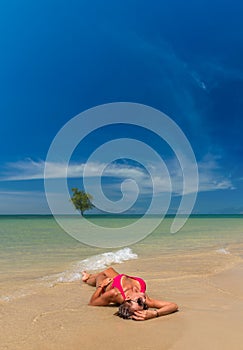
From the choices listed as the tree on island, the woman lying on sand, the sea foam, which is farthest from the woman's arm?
the tree on island

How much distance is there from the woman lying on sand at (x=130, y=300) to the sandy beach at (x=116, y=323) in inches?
4.4

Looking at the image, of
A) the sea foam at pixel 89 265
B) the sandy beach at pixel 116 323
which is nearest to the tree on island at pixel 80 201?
the sea foam at pixel 89 265

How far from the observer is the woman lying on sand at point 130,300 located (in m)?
4.73

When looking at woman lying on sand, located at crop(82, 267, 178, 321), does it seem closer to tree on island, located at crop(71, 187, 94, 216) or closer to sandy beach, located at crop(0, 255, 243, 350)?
sandy beach, located at crop(0, 255, 243, 350)

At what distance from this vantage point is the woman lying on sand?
15.5ft

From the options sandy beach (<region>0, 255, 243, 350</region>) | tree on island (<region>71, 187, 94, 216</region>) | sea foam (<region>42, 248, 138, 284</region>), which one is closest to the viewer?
sandy beach (<region>0, 255, 243, 350</region>)

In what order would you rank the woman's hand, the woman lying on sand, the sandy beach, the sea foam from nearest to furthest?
the sandy beach
the woman's hand
the woman lying on sand
the sea foam

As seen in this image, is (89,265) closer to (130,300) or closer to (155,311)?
(130,300)

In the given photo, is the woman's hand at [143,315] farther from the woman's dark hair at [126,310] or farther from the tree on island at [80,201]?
the tree on island at [80,201]

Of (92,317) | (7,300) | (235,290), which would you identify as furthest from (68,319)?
(235,290)

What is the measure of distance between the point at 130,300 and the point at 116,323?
46cm

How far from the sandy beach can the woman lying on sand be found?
0.11 meters

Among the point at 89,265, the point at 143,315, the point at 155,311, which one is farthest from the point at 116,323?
the point at 89,265

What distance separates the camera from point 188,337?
3994 millimetres
